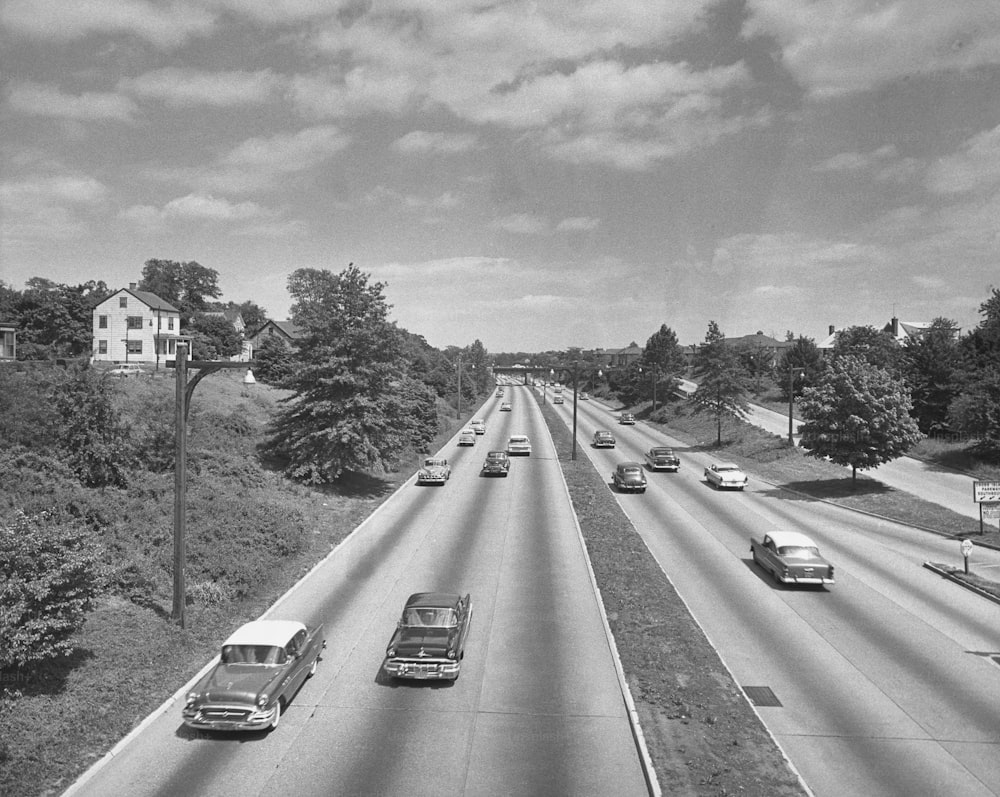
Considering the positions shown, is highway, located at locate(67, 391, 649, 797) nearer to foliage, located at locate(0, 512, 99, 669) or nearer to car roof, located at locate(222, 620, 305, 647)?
car roof, located at locate(222, 620, 305, 647)

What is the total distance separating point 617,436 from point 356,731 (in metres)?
58.9

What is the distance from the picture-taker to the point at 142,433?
28.1 metres

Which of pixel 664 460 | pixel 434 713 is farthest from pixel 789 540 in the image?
pixel 664 460

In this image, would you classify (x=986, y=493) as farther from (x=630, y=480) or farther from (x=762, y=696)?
(x=762, y=696)

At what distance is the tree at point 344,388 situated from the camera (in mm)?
33500

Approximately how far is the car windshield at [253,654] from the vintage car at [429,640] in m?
2.41

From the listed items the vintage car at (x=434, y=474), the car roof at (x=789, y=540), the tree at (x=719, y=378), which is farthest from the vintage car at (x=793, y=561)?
the tree at (x=719, y=378)

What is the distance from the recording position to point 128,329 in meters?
56.0

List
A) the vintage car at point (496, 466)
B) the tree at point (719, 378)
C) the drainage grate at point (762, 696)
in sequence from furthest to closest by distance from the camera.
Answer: the tree at point (719, 378) → the vintage car at point (496, 466) → the drainage grate at point (762, 696)

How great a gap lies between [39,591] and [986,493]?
32373 mm

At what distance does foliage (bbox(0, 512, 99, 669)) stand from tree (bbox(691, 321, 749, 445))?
5025cm

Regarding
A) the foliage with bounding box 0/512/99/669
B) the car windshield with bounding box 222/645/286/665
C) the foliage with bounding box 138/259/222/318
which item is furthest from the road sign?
the foliage with bounding box 138/259/222/318

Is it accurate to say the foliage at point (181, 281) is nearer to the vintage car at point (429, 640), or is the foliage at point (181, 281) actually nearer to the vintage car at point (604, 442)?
the vintage car at point (604, 442)

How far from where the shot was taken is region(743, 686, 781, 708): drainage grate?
14773 mm
